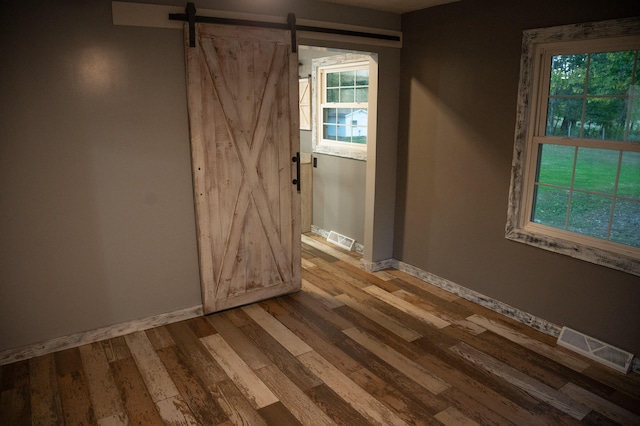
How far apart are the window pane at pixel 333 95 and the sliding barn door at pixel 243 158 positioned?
1.79 metres

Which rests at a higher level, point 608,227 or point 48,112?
point 48,112

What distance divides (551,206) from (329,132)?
118 inches

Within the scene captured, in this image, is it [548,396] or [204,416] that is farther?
[548,396]

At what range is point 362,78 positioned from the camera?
505 centimetres

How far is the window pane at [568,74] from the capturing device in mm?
3078

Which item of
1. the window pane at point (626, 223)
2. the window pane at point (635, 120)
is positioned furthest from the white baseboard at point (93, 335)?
the window pane at point (635, 120)

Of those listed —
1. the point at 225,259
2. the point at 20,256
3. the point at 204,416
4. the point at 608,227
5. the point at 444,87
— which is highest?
the point at 444,87

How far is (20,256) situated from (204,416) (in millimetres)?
1659

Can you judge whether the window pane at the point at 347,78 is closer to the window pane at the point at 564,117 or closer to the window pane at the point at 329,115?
the window pane at the point at 329,115

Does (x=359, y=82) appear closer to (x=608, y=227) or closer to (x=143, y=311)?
(x=608, y=227)

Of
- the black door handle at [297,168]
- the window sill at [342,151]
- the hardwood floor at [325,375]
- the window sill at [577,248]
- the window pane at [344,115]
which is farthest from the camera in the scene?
the window pane at [344,115]

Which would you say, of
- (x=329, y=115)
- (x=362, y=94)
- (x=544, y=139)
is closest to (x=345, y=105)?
(x=362, y=94)

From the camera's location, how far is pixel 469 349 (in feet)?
10.6

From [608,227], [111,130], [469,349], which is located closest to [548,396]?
[469,349]
